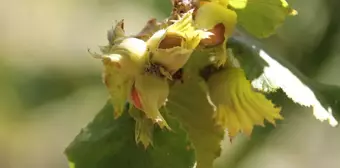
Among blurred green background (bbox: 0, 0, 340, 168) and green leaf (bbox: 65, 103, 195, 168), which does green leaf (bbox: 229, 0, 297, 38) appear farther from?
blurred green background (bbox: 0, 0, 340, 168)

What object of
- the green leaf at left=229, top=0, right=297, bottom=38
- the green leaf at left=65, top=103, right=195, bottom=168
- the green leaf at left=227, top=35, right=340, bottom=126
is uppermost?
the green leaf at left=229, top=0, right=297, bottom=38

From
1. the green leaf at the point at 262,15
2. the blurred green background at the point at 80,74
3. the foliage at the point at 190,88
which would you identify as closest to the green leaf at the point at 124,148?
the foliage at the point at 190,88

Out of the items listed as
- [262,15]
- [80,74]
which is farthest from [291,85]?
[80,74]

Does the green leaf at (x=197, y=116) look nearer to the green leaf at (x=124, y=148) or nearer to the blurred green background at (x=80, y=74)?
the green leaf at (x=124, y=148)

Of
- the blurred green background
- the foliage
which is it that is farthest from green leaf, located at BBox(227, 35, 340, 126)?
the blurred green background

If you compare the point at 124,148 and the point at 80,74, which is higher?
the point at 124,148

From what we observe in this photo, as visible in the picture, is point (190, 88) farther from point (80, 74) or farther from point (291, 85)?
point (80, 74)
